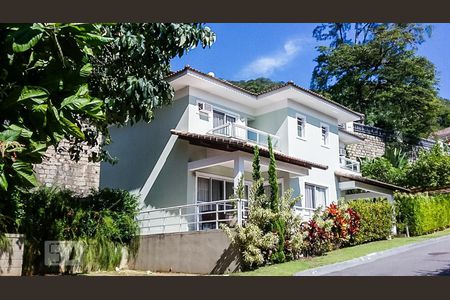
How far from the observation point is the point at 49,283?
17.8ft

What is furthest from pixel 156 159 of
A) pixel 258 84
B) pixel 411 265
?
pixel 411 265

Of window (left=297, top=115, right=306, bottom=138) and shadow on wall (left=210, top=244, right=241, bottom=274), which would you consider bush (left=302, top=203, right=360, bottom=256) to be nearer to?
shadow on wall (left=210, top=244, right=241, bottom=274)

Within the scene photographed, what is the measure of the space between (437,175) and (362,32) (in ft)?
36.5

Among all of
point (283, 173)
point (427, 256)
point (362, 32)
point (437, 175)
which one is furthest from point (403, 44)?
point (437, 175)

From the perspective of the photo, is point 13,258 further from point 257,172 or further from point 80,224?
point 257,172

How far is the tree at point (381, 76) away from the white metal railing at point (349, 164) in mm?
1890

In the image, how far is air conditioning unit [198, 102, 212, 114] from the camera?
509 inches

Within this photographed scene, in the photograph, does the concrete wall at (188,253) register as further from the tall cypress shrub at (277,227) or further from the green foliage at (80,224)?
the tall cypress shrub at (277,227)

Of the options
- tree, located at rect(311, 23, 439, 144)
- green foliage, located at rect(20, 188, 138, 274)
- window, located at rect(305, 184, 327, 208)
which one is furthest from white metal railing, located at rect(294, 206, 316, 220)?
green foliage, located at rect(20, 188, 138, 274)

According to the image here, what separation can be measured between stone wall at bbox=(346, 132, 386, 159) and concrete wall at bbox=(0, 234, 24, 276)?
15339mm

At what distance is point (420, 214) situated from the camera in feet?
45.6

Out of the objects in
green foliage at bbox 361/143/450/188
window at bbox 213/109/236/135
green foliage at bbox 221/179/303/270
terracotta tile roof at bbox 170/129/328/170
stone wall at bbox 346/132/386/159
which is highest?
stone wall at bbox 346/132/386/159

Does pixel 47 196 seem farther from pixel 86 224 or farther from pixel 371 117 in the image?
pixel 371 117

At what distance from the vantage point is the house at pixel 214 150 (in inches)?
464
